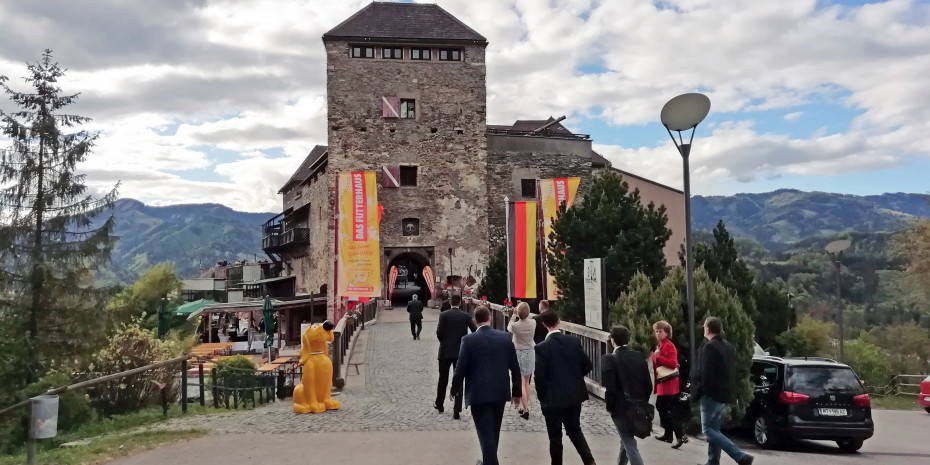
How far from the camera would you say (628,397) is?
6816 mm

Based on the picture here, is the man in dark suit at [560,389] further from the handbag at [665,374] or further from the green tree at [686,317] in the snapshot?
the green tree at [686,317]

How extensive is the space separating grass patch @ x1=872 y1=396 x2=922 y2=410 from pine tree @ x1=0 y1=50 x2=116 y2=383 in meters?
25.7

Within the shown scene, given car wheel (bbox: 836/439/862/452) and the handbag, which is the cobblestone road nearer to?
the handbag

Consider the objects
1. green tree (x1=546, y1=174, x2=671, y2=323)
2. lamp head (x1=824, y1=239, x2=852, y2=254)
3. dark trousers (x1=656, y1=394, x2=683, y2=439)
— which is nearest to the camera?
dark trousers (x1=656, y1=394, x2=683, y2=439)

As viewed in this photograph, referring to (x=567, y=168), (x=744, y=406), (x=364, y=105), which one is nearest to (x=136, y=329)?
(x=744, y=406)

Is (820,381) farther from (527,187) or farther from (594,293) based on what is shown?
(527,187)

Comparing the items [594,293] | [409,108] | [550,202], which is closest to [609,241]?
→ [594,293]

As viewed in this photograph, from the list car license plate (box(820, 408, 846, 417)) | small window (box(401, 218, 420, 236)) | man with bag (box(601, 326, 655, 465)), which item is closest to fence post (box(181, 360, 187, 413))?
man with bag (box(601, 326, 655, 465))

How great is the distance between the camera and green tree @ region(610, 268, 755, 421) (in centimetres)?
998

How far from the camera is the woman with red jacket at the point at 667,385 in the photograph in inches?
319

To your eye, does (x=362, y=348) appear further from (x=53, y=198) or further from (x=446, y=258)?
(x=446, y=258)

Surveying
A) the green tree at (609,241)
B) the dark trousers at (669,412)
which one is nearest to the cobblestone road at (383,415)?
the dark trousers at (669,412)

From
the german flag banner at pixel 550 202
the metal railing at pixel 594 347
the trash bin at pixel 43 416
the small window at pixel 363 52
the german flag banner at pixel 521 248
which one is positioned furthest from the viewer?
the small window at pixel 363 52

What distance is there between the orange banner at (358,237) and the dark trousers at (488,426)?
19.9 meters
